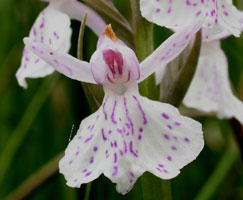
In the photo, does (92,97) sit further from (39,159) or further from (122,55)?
(39,159)

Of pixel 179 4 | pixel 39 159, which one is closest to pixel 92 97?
pixel 179 4

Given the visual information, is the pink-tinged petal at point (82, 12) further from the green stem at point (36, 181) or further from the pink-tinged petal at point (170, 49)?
the green stem at point (36, 181)

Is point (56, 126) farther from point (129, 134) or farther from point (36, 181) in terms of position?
point (129, 134)

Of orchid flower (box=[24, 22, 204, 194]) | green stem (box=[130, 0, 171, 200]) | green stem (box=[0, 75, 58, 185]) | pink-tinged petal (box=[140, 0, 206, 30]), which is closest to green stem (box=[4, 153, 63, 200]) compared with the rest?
green stem (box=[0, 75, 58, 185])

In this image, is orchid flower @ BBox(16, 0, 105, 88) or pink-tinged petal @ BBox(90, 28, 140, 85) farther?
orchid flower @ BBox(16, 0, 105, 88)

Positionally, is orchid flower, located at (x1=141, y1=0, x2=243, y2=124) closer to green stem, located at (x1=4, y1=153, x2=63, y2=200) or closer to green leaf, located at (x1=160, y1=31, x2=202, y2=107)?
green leaf, located at (x1=160, y1=31, x2=202, y2=107)

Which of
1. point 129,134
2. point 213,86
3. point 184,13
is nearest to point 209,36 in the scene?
point 213,86
